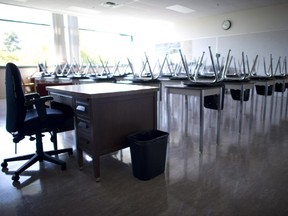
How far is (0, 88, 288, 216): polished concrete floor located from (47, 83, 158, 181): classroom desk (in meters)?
0.24

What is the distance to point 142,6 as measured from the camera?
6238mm

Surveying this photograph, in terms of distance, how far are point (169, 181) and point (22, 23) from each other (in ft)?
24.8

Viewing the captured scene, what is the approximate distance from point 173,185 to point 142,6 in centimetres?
573

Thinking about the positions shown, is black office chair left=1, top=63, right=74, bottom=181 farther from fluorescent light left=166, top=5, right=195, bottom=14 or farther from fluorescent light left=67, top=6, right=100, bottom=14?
fluorescent light left=166, top=5, right=195, bottom=14

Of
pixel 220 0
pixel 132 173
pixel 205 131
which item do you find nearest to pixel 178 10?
pixel 220 0

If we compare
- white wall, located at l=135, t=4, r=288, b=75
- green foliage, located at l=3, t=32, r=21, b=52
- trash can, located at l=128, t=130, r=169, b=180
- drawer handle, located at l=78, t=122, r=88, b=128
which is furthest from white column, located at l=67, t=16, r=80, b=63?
trash can, located at l=128, t=130, r=169, b=180

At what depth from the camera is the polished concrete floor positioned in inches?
56.2

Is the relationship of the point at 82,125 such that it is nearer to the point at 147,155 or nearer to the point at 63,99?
the point at 63,99

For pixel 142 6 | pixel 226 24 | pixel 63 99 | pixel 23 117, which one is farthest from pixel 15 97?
pixel 226 24

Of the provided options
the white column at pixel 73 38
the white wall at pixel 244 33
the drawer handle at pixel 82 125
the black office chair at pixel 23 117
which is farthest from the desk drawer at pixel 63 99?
the white wall at pixel 244 33

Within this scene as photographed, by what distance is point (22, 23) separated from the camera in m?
7.13

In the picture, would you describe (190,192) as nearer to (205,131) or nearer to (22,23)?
(205,131)

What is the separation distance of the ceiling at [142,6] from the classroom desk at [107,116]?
4624 mm

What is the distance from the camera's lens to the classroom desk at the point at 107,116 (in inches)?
67.4
